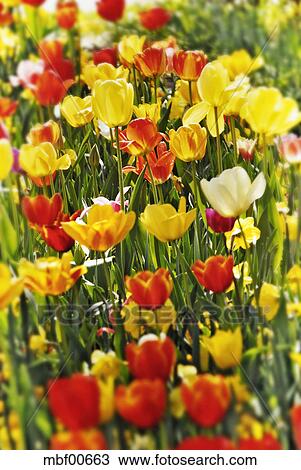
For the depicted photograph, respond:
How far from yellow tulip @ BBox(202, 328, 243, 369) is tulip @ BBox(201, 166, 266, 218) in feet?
0.62

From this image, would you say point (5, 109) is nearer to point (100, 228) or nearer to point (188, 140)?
point (188, 140)

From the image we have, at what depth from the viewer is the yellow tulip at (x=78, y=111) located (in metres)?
1.50

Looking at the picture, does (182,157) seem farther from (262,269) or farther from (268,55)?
(268,55)

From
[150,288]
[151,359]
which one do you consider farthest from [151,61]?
[151,359]

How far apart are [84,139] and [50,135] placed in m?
0.07

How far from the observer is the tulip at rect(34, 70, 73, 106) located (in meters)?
1.65

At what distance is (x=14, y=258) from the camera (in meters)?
1.28

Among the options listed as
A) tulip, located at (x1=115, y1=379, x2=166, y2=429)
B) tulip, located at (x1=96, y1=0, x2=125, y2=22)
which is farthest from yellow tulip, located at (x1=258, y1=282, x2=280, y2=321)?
tulip, located at (x1=96, y1=0, x2=125, y2=22)

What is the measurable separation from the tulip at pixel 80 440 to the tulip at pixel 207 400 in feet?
0.32

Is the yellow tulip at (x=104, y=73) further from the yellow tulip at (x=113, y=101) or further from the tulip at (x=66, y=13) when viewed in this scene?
the tulip at (x=66, y=13)

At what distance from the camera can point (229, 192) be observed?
47.8 inches

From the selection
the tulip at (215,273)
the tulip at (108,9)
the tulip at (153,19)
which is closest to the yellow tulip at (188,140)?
the tulip at (215,273)

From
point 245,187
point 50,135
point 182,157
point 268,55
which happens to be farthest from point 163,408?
point 268,55

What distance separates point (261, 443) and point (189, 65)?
2.10 feet
